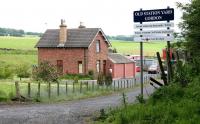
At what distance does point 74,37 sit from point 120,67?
10303 mm

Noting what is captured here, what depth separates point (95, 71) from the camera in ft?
222

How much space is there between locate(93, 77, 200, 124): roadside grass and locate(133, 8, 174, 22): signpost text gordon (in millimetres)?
2002

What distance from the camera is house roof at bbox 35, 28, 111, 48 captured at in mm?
65875

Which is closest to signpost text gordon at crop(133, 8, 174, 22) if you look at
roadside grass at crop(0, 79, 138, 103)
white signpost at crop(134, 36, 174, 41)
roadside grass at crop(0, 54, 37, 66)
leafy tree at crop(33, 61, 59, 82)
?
white signpost at crop(134, 36, 174, 41)

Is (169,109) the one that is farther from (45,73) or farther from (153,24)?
(45,73)

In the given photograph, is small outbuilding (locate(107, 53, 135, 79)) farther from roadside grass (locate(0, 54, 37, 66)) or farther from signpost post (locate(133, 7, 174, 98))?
signpost post (locate(133, 7, 174, 98))

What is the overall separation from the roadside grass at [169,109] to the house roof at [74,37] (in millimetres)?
51559

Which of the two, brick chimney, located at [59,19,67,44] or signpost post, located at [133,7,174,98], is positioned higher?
brick chimney, located at [59,19,67,44]

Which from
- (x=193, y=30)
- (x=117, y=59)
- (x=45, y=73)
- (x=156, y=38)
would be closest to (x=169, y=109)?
(x=156, y=38)

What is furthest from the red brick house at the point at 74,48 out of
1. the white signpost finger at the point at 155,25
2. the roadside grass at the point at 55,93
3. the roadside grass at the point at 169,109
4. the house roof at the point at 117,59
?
the roadside grass at the point at 169,109

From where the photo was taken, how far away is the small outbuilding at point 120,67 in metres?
71.9

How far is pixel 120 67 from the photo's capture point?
7369 centimetres

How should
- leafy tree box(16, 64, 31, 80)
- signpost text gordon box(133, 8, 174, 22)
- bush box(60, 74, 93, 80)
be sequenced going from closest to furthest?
signpost text gordon box(133, 8, 174, 22) < leafy tree box(16, 64, 31, 80) < bush box(60, 74, 93, 80)

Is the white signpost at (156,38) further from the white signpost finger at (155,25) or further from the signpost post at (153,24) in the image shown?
the white signpost finger at (155,25)
